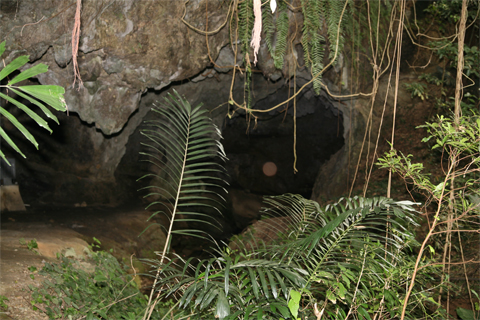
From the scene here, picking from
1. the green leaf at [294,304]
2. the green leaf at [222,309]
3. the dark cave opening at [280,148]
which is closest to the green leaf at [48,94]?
the green leaf at [222,309]

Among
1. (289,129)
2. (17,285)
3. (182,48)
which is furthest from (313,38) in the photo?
(289,129)

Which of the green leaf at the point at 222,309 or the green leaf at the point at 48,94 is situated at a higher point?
the green leaf at the point at 48,94

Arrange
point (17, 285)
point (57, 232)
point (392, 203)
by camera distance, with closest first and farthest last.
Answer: point (392, 203), point (17, 285), point (57, 232)

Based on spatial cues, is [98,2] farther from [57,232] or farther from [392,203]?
[392,203]

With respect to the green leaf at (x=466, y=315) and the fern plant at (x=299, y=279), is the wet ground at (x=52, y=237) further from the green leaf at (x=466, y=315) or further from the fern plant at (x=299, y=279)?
the green leaf at (x=466, y=315)

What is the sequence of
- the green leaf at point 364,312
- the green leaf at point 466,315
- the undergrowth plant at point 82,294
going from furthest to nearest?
1. the undergrowth plant at point 82,294
2. the green leaf at point 466,315
3. the green leaf at point 364,312

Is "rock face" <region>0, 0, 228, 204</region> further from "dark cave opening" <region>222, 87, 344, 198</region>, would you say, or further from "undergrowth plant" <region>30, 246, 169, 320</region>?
"dark cave opening" <region>222, 87, 344, 198</region>

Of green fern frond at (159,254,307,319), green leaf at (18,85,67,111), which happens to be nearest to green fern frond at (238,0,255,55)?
green leaf at (18,85,67,111)

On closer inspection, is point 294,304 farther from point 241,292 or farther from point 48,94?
point 48,94

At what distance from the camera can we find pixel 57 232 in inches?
219

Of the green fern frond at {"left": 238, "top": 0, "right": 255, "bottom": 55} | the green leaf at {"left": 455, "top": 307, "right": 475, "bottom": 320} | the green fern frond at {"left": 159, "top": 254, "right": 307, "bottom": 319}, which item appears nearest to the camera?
the green fern frond at {"left": 159, "top": 254, "right": 307, "bottom": 319}

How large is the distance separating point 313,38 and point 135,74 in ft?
10.5

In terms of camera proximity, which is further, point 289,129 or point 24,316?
point 289,129

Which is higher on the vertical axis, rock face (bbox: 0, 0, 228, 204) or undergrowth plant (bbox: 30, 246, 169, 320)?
rock face (bbox: 0, 0, 228, 204)
